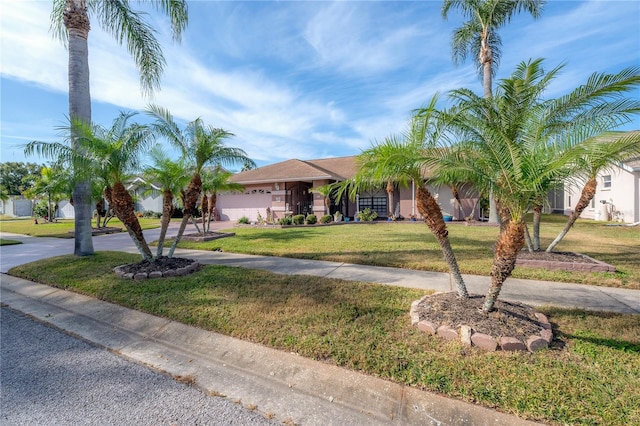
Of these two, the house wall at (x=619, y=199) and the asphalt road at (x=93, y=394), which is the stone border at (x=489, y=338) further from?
the house wall at (x=619, y=199)

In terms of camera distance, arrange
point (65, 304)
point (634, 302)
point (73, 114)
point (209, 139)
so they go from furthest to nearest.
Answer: point (73, 114), point (209, 139), point (65, 304), point (634, 302)

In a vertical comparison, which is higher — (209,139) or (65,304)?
(209,139)

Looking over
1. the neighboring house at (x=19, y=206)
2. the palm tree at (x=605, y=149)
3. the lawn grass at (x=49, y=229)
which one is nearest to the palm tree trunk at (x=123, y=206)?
the palm tree at (x=605, y=149)

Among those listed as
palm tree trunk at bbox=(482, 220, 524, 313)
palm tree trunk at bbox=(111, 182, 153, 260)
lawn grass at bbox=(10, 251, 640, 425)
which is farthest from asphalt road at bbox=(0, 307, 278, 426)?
A: palm tree trunk at bbox=(111, 182, 153, 260)

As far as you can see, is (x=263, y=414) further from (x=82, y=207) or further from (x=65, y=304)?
(x=82, y=207)

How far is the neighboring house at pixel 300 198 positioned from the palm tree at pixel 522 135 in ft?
46.3

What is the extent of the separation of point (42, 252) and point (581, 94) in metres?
16.1

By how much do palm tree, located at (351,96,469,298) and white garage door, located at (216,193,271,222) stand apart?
17984 millimetres

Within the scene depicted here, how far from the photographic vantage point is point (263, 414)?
104 inches

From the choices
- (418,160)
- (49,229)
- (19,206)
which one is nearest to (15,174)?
(19,206)

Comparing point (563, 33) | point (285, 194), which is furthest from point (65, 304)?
point (285, 194)

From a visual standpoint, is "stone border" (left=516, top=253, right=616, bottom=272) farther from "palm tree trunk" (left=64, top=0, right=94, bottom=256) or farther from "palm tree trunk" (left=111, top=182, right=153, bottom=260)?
"palm tree trunk" (left=64, top=0, right=94, bottom=256)

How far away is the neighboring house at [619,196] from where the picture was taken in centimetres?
1567

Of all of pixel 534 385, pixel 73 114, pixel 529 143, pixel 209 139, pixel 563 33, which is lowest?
pixel 534 385
